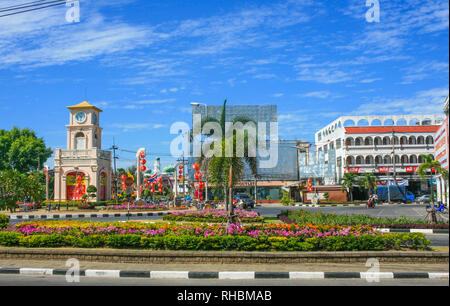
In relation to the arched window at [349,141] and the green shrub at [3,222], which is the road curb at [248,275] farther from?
the arched window at [349,141]

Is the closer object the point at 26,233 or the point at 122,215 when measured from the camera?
the point at 26,233

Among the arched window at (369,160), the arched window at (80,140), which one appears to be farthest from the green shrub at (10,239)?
the arched window at (369,160)

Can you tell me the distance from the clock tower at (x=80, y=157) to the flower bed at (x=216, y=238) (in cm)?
3599

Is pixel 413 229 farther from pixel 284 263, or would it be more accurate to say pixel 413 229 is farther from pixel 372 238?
pixel 284 263

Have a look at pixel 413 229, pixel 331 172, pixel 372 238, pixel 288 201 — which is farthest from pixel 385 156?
pixel 372 238

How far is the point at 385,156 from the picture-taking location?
197ft

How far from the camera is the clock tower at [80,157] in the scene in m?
47.8

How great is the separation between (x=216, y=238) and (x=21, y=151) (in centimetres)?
6067

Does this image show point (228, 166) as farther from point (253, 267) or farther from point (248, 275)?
point (248, 275)

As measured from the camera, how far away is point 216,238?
11.2 metres

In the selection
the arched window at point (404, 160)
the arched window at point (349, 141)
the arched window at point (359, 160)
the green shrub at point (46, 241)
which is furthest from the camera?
the arched window at point (359, 160)

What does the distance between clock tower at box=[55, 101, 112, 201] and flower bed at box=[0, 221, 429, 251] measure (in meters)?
36.0
